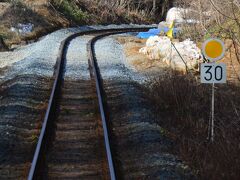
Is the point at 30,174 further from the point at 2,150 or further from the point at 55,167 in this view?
the point at 2,150

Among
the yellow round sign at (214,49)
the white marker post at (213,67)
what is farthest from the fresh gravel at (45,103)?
the yellow round sign at (214,49)

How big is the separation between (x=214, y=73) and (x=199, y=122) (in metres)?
1.34

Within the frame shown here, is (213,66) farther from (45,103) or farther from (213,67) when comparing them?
(45,103)

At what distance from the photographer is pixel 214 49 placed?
9.27 meters

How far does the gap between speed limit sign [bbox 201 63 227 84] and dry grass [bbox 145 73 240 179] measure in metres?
0.50

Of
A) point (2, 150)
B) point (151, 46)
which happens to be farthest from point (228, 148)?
point (151, 46)

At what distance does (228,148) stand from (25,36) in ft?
73.4

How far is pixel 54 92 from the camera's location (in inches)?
507

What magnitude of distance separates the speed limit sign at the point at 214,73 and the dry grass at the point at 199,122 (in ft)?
1.64

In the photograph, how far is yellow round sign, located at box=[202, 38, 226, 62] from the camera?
9.20m

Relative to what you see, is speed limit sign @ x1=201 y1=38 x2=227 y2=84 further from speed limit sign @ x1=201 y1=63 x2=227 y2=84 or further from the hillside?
the hillside

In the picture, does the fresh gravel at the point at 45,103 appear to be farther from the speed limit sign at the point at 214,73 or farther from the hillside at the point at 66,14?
the hillside at the point at 66,14

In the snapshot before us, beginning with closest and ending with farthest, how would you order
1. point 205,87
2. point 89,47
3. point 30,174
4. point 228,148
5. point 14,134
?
point 30,174 → point 228,148 → point 14,134 → point 205,87 → point 89,47

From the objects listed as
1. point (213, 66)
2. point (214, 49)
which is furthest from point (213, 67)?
point (214, 49)
